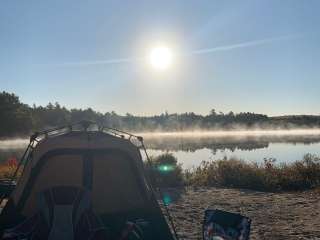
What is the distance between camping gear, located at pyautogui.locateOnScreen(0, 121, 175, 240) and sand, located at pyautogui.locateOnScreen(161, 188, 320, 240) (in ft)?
3.55

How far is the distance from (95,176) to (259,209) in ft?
14.1

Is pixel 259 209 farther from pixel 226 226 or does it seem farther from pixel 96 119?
pixel 96 119

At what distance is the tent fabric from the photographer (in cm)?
716

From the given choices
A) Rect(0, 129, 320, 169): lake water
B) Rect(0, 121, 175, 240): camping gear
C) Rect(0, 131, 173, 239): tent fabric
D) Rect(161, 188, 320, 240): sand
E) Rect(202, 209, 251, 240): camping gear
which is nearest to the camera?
Rect(202, 209, 251, 240): camping gear

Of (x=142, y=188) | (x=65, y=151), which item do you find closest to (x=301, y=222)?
(x=142, y=188)

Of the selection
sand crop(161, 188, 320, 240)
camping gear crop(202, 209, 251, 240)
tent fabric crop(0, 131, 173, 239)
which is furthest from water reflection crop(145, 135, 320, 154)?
camping gear crop(202, 209, 251, 240)

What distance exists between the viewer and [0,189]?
988cm

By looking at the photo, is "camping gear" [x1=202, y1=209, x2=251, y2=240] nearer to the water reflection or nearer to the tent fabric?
the tent fabric

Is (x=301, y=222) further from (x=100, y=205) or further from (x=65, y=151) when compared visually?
(x=65, y=151)

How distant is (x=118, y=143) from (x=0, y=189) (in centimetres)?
414

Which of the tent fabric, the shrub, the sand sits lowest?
the sand

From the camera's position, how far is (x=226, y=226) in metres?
5.43

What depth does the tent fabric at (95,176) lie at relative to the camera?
7160 mm

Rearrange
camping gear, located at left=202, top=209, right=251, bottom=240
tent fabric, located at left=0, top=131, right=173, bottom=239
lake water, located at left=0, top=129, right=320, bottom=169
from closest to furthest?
camping gear, located at left=202, top=209, right=251, bottom=240 < tent fabric, located at left=0, top=131, right=173, bottom=239 < lake water, located at left=0, top=129, right=320, bottom=169
